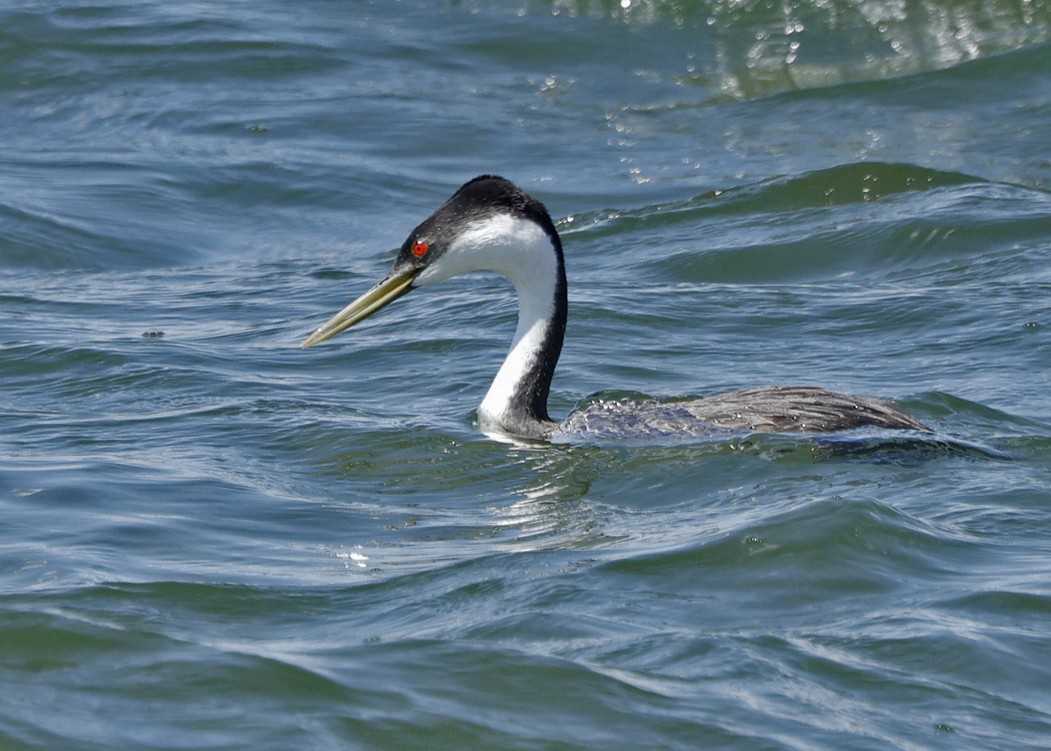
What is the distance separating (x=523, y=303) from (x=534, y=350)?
0.82ft

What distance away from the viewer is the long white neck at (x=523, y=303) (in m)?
8.55

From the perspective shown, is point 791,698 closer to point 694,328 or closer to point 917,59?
point 694,328

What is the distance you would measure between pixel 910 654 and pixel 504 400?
3.41 meters

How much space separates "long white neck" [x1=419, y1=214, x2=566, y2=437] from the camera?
336 inches

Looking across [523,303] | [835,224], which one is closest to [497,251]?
[523,303]

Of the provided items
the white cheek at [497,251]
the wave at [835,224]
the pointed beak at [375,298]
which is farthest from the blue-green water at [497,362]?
the white cheek at [497,251]

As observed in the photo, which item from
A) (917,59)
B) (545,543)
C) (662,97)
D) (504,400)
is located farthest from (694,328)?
(917,59)

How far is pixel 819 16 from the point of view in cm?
1811

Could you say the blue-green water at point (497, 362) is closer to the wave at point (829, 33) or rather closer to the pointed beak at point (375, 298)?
the wave at point (829, 33)

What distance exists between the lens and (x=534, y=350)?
8844 millimetres

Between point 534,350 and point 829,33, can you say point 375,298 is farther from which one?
point 829,33

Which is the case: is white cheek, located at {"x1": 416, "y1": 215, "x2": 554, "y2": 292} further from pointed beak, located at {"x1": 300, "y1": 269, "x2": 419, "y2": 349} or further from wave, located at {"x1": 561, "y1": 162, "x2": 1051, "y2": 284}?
wave, located at {"x1": 561, "y1": 162, "x2": 1051, "y2": 284}

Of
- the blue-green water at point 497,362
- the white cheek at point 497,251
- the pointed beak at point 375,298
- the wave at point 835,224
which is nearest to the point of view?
the blue-green water at point 497,362

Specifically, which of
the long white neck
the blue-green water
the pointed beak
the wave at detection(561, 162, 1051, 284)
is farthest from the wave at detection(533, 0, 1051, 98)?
the pointed beak
